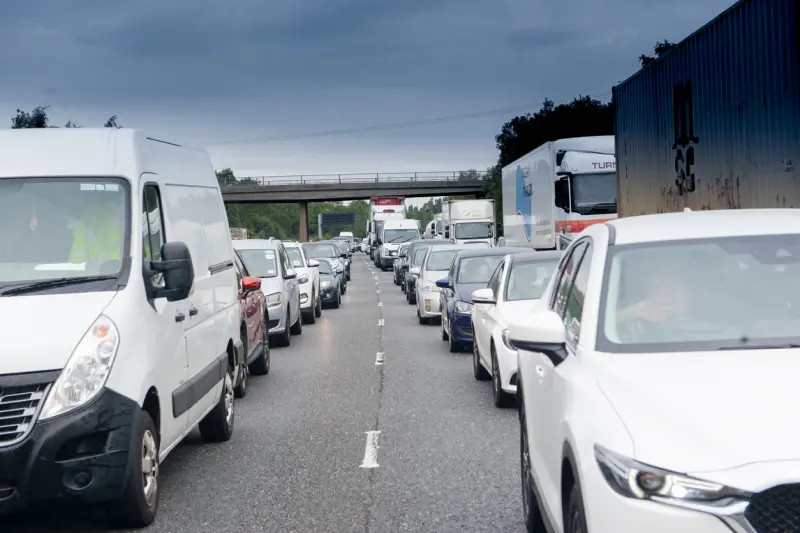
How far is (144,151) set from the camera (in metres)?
7.39

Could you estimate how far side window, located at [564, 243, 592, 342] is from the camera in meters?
4.91

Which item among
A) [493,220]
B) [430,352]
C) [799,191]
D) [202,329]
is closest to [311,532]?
[202,329]

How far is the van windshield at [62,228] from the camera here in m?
6.69

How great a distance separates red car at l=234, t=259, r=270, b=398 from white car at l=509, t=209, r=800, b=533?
6.43 metres

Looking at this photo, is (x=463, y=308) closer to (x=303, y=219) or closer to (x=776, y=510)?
(x=776, y=510)

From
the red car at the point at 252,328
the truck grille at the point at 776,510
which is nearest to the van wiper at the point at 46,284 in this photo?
the truck grille at the point at 776,510

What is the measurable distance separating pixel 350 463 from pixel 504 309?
3564mm

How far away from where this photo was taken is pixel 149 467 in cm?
650

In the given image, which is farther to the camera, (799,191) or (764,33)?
(764,33)

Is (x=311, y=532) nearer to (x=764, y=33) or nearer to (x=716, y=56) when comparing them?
(x=764, y=33)

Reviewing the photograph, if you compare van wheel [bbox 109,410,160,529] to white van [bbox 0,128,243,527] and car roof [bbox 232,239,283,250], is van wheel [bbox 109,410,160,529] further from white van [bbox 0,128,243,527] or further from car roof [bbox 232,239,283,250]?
car roof [bbox 232,239,283,250]

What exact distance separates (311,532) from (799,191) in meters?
5.81

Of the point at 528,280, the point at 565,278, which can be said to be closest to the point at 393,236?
the point at 528,280

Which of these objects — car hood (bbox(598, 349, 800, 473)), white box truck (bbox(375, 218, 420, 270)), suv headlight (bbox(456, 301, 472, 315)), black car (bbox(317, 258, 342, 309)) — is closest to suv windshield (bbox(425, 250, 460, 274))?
black car (bbox(317, 258, 342, 309))
